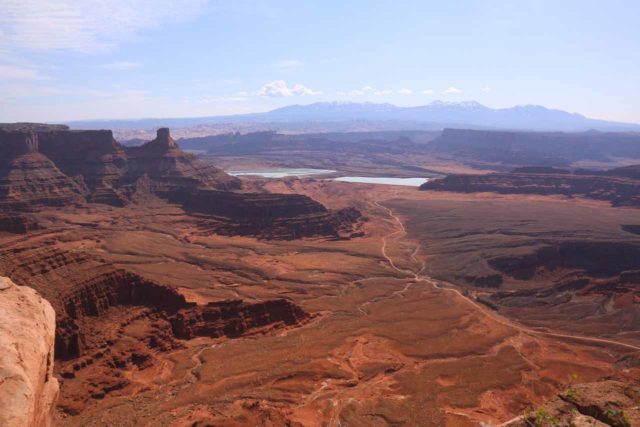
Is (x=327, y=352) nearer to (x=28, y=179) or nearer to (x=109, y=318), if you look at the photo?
(x=109, y=318)

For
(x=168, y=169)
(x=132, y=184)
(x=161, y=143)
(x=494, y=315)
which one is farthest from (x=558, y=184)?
(x=132, y=184)

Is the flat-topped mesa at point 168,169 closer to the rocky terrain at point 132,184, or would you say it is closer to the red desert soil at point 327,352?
the rocky terrain at point 132,184

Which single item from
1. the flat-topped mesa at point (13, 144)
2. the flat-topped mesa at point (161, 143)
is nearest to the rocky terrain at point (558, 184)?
the flat-topped mesa at point (161, 143)

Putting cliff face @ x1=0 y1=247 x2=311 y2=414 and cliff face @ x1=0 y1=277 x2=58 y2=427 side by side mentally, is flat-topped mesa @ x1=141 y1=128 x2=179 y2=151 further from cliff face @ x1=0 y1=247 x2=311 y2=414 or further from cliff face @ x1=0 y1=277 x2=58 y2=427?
cliff face @ x1=0 y1=277 x2=58 y2=427

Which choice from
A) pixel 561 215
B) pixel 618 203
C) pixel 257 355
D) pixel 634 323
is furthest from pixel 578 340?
pixel 618 203

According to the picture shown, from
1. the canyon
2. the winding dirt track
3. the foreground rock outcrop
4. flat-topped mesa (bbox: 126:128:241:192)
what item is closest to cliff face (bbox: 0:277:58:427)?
the canyon

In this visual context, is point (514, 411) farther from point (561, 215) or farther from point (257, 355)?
point (561, 215)
